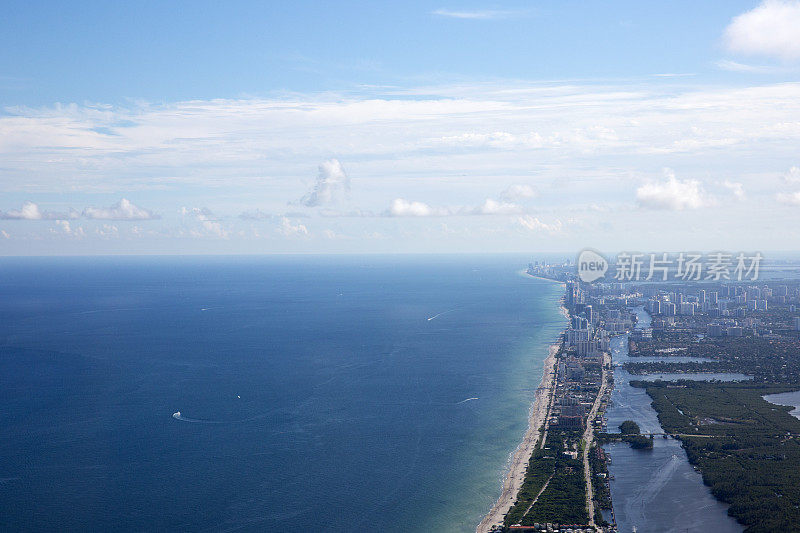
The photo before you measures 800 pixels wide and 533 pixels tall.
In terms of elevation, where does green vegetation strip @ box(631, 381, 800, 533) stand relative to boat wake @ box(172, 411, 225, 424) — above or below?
above

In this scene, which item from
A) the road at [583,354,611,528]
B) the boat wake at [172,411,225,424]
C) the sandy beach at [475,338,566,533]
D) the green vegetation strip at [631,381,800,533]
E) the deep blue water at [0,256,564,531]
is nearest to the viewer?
the sandy beach at [475,338,566,533]

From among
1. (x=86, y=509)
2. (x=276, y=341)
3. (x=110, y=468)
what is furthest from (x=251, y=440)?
(x=276, y=341)

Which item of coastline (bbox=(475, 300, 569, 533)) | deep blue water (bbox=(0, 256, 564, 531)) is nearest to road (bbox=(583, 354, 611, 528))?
coastline (bbox=(475, 300, 569, 533))

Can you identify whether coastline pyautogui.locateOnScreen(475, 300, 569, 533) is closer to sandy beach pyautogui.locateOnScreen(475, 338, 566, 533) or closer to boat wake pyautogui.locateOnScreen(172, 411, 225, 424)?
sandy beach pyautogui.locateOnScreen(475, 338, 566, 533)

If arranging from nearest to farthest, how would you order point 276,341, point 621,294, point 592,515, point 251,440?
point 592,515, point 251,440, point 276,341, point 621,294

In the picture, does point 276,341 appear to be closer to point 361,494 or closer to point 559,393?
point 559,393

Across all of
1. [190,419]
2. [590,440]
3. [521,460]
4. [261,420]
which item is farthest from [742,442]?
[190,419]
